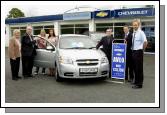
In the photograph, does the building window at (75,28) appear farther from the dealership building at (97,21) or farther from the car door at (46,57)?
the car door at (46,57)

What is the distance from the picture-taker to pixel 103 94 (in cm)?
742

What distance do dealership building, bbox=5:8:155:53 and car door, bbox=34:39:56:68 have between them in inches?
471

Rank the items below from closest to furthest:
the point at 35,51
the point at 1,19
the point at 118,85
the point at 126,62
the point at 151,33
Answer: the point at 1,19 → the point at 118,85 → the point at 126,62 → the point at 35,51 → the point at 151,33

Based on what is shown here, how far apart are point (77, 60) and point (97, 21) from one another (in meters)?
17.9

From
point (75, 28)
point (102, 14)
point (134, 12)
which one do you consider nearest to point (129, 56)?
point (134, 12)

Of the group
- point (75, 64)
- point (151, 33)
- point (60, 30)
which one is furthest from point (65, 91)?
point (60, 30)

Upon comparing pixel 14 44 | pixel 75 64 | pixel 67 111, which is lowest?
pixel 67 111

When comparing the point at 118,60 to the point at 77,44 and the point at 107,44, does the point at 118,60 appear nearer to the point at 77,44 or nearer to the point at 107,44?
the point at 107,44

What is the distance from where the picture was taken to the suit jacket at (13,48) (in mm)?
9281

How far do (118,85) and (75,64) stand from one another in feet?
4.91

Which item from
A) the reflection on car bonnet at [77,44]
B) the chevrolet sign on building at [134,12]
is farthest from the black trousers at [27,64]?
the chevrolet sign on building at [134,12]

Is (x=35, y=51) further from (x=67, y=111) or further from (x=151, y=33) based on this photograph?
(x=151, y=33)

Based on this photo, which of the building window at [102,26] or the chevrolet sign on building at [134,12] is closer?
the chevrolet sign on building at [134,12]

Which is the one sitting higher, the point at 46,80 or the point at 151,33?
the point at 151,33
